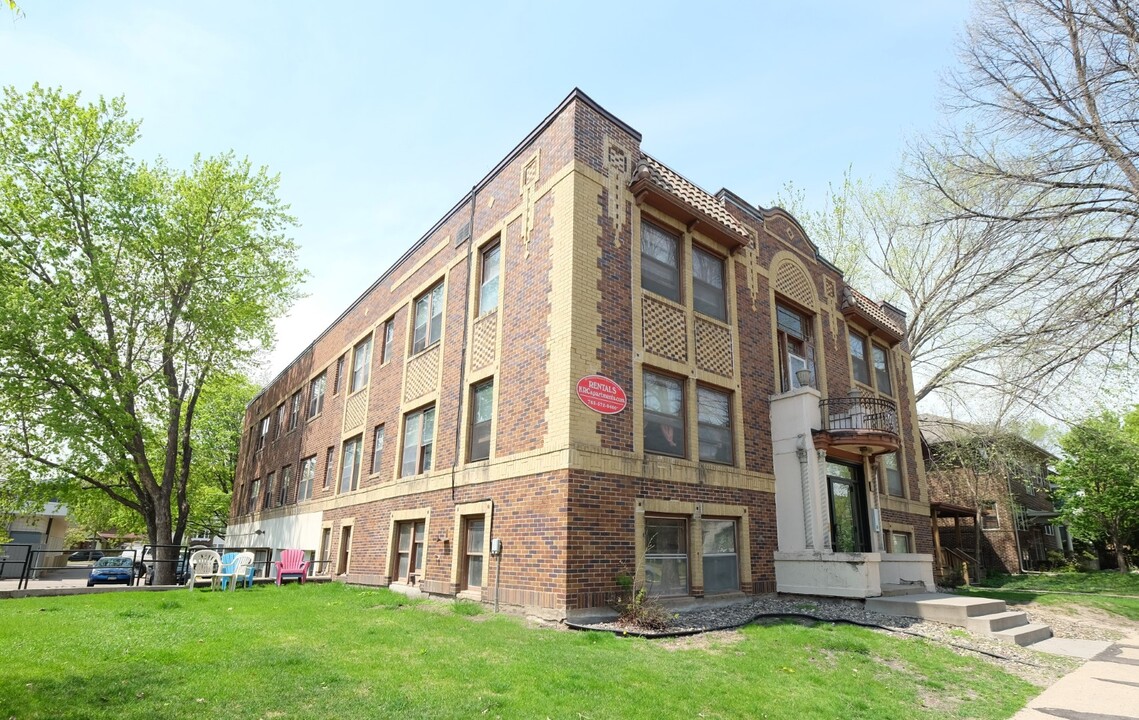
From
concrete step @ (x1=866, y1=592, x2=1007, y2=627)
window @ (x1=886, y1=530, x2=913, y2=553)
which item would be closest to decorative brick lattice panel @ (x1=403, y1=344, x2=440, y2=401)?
concrete step @ (x1=866, y1=592, x2=1007, y2=627)

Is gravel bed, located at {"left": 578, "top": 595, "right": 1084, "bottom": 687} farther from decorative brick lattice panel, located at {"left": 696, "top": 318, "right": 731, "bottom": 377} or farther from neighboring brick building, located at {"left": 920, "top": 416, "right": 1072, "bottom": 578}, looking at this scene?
neighboring brick building, located at {"left": 920, "top": 416, "right": 1072, "bottom": 578}

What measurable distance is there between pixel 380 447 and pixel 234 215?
12.6 meters

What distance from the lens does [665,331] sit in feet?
38.7

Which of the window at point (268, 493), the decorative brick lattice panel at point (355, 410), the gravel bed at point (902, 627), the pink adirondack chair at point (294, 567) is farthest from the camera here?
the window at point (268, 493)

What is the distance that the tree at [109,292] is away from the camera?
19250 millimetres

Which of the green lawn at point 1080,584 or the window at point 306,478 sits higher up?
the window at point 306,478

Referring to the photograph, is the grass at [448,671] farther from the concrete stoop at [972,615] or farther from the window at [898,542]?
the window at [898,542]

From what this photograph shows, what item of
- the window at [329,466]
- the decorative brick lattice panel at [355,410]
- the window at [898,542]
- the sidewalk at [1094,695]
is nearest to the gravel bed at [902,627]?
the sidewalk at [1094,695]

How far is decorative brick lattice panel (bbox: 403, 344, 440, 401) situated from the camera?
1468 cm

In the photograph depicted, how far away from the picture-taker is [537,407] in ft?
34.9

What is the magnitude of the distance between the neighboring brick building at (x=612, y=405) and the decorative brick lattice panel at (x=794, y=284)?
0.20 feet

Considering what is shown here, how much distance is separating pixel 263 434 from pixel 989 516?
3506 centimetres

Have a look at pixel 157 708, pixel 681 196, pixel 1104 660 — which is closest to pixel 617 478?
pixel 681 196

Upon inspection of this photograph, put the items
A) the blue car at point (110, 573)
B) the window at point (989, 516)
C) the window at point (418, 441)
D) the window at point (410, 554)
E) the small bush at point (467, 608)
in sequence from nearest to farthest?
the small bush at point (467, 608)
the window at point (410, 554)
the window at point (418, 441)
the blue car at point (110, 573)
the window at point (989, 516)
